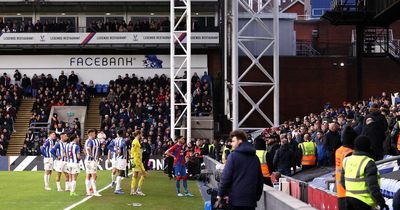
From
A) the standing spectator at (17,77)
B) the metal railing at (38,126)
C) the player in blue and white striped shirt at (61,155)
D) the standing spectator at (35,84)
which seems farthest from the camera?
the standing spectator at (17,77)

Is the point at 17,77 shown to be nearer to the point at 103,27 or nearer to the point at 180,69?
the point at 103,27

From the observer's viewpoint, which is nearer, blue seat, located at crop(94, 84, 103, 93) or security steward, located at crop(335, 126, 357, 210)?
security steward, located at crop(335, 126, 357, 210)

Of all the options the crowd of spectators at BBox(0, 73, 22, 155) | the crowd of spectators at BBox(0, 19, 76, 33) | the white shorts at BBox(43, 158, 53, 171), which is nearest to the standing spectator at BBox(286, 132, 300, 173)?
the white shorts at BBox(43, 158, 53, 171)

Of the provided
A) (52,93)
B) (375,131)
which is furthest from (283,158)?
(52,93)

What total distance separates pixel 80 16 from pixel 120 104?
9.91m

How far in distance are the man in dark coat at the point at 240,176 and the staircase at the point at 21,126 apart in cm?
4131

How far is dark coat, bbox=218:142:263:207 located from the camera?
1190 centimetres

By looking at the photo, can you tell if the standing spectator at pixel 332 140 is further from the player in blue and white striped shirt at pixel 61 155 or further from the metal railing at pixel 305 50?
the metal railing at pixel 305 50

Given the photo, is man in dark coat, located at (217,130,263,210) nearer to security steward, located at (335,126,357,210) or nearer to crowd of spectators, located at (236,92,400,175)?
security steward, located at (335,126,357,210)

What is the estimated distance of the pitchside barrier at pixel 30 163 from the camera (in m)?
45.3

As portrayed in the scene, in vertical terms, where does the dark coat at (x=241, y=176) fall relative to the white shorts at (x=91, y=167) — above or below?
above

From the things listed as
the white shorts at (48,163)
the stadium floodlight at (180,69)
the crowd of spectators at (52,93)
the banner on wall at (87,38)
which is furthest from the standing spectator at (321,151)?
the banner on wall at (87,38)

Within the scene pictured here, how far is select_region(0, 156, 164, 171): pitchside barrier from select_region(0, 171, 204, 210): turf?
1171 centimetres

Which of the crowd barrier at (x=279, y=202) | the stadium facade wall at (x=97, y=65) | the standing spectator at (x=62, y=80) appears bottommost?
the crowd barrier at (x=279, y=202)
